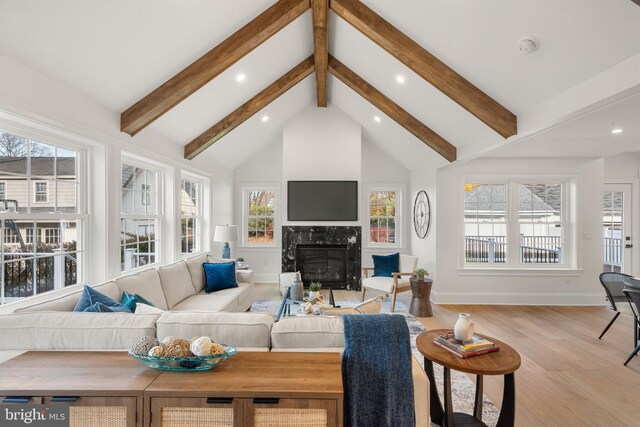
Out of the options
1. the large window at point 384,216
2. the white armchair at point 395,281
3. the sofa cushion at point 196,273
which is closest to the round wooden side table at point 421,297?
the white armchair at point 395,281

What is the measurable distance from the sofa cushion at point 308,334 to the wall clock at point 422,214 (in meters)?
4.33

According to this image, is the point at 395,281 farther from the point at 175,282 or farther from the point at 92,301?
the point at 92,301

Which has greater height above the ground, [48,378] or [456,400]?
[48,378]

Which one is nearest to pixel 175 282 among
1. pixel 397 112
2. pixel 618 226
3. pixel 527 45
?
pixel 397 112

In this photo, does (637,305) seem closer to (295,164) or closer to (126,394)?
(126,394)

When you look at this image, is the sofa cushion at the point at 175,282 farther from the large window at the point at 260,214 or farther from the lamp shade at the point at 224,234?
the large window at the point at 260,214

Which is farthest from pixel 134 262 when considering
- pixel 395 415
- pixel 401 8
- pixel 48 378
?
pixel 401 8

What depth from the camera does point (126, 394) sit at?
52.0 inches

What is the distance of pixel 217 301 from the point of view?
3.77m

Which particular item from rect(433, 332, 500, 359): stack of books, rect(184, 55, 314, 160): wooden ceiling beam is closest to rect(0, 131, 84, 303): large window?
rect(184, 55, 314, 160): wooden ceiling beam

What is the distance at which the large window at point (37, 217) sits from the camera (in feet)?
7.98

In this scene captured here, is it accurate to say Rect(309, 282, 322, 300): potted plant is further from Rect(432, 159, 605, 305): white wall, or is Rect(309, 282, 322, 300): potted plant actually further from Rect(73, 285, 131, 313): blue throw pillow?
Rect(432, 159, 605, 305): white wall

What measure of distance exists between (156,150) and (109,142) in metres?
0.92

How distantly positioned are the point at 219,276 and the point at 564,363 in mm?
3976
